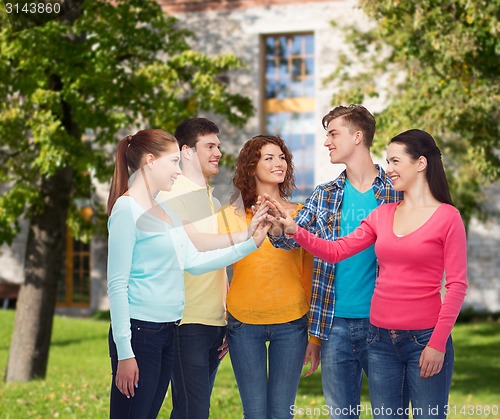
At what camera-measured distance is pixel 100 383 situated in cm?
1349

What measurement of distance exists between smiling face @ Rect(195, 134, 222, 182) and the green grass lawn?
438 cm

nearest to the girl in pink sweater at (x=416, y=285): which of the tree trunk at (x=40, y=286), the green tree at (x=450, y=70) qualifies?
the green tree at (x=450, y=70)

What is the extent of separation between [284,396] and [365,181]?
135 cm

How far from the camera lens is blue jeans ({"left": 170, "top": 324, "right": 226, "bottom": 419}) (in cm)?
463

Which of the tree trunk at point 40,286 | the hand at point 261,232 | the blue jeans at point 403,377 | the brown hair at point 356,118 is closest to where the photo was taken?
the blue jeans at point 403,377

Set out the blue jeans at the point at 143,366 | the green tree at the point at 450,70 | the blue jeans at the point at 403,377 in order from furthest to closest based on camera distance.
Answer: the green tree at the point at 450,70 < the blue jeans at the point at 403,377 < the blue jeans at the point at 143,366

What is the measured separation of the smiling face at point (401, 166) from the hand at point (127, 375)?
1.65 metres

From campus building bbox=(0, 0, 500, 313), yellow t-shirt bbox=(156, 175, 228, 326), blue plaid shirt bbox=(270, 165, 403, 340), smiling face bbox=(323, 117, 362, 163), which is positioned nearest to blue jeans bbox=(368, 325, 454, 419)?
blue plaid shirt bbox=(270, 165, 403, 340)

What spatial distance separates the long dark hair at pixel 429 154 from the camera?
427 cm

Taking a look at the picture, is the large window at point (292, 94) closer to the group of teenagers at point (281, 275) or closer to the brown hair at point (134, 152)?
the group of teenagers at point (281, 275)

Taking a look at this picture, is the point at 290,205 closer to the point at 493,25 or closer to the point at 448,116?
the point at 493,25

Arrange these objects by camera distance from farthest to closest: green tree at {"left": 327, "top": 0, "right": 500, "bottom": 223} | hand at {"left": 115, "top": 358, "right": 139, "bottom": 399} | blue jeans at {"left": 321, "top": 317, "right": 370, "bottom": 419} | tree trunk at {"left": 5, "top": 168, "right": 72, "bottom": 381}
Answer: tree trunk at {"left": 5, "top": 168, "right": 72, "bottom": 381} → green tree at {"left": 327, "top": 0, "right": 500, "bottom": 223} → blue jeans at {"left": 321, "top": 317, "right": 370, "bottom": 419} → hand at {"left": 115, "top": 358, "right": 139, "bottom": 399}

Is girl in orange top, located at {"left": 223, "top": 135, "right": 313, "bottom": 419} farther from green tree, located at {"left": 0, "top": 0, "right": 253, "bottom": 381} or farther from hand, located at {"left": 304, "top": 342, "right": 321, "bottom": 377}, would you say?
green tree, located at {"left": 0, "top": 0, "right": 253, "bottom": 381}

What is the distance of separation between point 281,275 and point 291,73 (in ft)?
75.6
